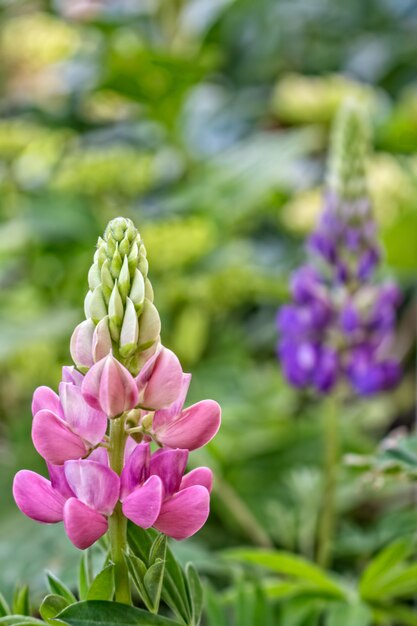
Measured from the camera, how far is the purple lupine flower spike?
85 centimetres

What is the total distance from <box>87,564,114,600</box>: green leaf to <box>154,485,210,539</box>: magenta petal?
3cm

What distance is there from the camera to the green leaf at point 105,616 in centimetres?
37

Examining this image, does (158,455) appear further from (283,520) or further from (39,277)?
(39,277)

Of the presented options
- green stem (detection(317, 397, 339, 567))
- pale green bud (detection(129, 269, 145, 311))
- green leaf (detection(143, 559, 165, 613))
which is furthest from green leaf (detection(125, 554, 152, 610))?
green stem (detection(317, 397, 339, 567))

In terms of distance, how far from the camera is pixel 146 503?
0.38 m

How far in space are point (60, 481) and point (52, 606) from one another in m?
0.05

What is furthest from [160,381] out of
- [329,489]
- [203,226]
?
[203,226]

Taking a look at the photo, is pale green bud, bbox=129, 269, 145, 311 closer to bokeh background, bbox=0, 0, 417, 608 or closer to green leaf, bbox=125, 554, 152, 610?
green leaf, bbox=125, 554, 152, 610

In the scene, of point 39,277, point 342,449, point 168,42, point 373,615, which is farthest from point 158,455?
point 168,42

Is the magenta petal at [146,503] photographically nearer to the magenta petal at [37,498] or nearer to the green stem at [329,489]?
the magenta petal at [37,498]

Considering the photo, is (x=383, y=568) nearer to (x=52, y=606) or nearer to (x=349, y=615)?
(x=349, y=615)

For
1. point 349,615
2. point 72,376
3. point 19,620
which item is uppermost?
Result: point 72,376

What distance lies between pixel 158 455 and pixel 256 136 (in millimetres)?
1636

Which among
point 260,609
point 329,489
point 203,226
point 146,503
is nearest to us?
point 146,503
